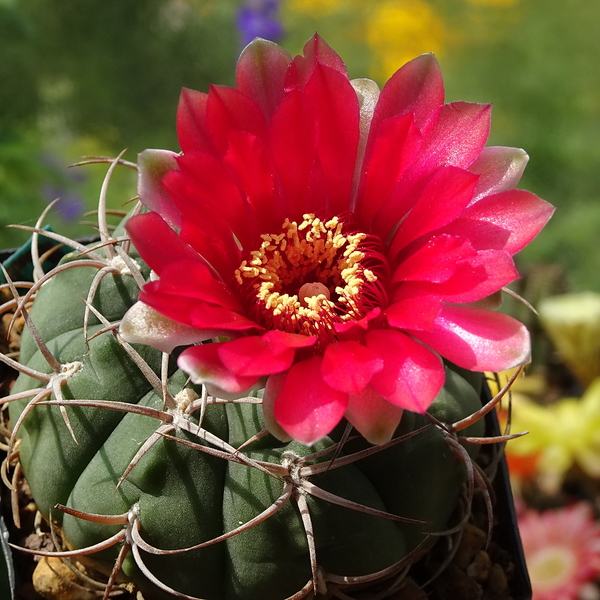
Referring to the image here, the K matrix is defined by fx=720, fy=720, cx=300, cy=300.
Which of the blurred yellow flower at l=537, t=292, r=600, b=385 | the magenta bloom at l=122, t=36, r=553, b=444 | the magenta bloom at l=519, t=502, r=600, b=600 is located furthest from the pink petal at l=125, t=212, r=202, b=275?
the blurred yellow flower at l=537, t=292, r=600, b=385

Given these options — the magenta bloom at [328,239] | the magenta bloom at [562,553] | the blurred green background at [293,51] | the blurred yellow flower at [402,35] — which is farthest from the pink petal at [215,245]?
the blurred yellow flower at [402,35]

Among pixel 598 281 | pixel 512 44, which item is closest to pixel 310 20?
pixel 512 44

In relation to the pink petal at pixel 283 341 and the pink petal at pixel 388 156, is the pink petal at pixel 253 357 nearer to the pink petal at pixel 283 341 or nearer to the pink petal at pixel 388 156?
the pink petal at pixel 283 341

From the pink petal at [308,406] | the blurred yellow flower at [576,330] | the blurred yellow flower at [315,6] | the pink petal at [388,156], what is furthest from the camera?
the blurred yellow flower at [315,6]

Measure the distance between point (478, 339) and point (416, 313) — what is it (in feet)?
0.16

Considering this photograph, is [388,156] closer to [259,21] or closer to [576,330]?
[576,330]

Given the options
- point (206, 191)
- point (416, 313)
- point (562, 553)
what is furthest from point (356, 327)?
point (562, 553)

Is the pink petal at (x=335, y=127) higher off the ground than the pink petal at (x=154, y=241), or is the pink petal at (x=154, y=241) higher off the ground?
the pink petal at (x=335, y=127)

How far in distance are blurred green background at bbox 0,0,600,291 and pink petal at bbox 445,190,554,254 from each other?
1.21 metres

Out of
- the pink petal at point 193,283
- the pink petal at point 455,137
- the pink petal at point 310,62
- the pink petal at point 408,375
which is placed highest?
the pink petal at point 310,62

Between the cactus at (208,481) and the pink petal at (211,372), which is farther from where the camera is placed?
the cactus at (208,481)

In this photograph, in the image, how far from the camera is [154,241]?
541 mm

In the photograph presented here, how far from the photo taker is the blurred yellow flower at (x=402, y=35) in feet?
10.2

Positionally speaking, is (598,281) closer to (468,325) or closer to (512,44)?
(512,44)
